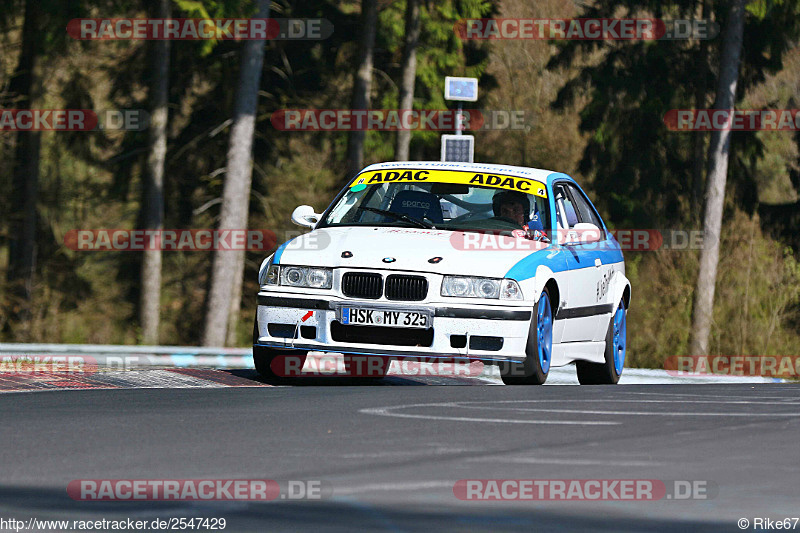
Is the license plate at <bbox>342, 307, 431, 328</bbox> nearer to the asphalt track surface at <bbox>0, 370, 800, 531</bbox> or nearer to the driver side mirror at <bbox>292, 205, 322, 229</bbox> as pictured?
the asphalt track surface at <bbox>0, 370, 800, 531</bbox>

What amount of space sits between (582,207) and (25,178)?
23915 mm

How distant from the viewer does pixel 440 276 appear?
10664 mm

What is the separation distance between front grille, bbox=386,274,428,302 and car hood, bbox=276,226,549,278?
0.24ft

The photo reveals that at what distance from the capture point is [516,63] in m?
47.8

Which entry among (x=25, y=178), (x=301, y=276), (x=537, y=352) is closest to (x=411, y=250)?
(x=301, y=276)

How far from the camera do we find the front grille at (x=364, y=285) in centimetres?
1070

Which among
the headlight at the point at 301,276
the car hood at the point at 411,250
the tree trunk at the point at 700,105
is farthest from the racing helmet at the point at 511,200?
the tree trunk at the point at 700,105

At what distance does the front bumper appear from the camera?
10641mm

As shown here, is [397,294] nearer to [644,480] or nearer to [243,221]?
[644,480]

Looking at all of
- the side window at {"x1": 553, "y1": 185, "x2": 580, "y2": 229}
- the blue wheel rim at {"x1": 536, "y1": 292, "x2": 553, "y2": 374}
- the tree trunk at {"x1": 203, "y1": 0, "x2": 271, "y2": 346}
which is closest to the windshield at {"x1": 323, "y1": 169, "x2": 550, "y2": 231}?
the side window at {"x1": 553, "y1": 185, "x2": 580, "y2": 229}

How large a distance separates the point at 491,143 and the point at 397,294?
34670 millimetres

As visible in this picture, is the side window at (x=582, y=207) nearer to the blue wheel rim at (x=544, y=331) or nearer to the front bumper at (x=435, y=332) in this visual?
the blue wheel rim at (x=544, y=331)

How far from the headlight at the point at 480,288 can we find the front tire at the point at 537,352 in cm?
27

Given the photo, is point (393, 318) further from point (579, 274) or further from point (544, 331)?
point (579, 274)
